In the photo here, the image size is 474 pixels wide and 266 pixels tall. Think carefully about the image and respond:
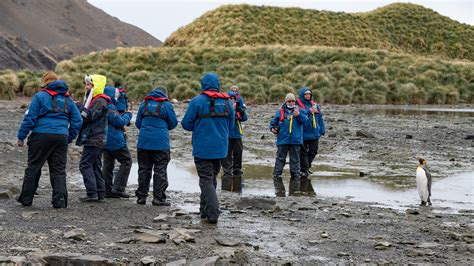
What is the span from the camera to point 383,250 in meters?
8.29

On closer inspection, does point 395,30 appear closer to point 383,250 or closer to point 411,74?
point 411,74

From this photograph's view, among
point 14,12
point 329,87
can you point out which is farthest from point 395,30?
point 14,12

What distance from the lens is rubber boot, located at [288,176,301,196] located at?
1314cm

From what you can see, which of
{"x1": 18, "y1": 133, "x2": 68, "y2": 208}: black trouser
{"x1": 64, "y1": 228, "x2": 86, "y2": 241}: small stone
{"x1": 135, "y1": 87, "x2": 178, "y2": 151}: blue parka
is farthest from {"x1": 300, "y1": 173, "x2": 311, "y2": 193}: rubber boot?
{"x1": 64, "y1": 228, "x2": 86, "y2": 241}: small stone

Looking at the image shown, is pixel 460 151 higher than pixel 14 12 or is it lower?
lower

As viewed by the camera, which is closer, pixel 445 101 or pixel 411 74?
pixel 445 101

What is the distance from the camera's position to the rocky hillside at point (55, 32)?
12419cm

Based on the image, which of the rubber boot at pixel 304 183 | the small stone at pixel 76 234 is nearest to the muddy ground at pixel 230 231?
the small stone at pixel 76 234

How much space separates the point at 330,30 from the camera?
76625 mm

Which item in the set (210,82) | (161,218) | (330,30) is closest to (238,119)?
(210,82)

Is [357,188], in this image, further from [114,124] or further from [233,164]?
[114,124]

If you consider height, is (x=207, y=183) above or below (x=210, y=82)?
below

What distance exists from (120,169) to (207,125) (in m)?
2.62

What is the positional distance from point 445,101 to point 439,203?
37.5 m
